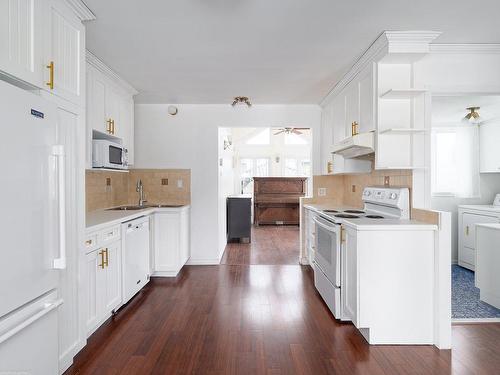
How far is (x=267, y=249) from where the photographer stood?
17.4 feet

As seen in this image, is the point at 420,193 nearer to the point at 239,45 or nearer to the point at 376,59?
the point at 376,59

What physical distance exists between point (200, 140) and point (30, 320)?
3.29 meters

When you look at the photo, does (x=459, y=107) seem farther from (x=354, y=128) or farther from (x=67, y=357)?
(x=67, y=357)

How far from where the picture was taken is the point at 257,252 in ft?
16.6

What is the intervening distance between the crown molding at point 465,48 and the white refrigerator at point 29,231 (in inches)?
112

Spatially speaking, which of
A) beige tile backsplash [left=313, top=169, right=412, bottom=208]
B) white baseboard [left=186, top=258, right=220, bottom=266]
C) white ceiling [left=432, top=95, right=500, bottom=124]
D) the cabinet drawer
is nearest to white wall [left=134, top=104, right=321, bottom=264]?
white baseboard [left=186, top=258, right=220, bottom=266]

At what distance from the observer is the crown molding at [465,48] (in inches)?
96.7

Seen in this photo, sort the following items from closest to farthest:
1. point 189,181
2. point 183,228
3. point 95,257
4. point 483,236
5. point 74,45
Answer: point 74,45
point 95,257
point 483,236
point 183,228
point 189,181

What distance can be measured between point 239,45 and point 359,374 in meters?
2.53

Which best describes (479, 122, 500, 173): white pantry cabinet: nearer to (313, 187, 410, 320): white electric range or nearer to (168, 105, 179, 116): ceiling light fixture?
(313, 187, 410, 320): white electric range

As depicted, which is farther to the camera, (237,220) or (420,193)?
(237,220)

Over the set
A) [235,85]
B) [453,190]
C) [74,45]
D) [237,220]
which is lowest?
[237,220]

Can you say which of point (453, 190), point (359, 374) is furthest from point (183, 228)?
point (453, 190)

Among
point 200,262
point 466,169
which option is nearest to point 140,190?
point 200,262
